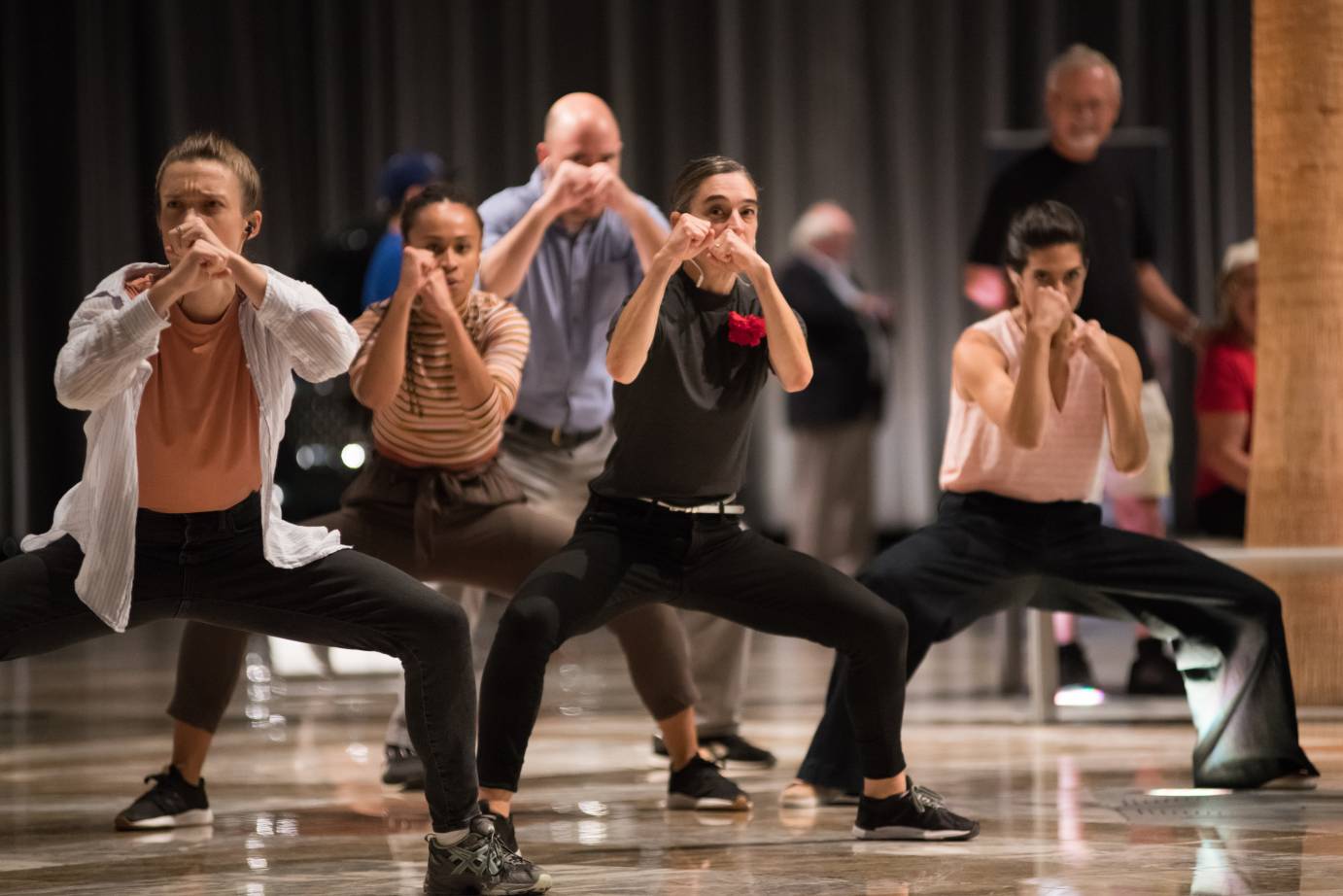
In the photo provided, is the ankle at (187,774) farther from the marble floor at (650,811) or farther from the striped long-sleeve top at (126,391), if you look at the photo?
the striped long-sleeve top at (126,391)

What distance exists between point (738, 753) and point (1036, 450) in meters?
1.04

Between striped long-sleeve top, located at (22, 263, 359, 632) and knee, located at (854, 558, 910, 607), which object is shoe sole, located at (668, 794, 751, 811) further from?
striped long-sleeve top, located at (22, 263, 359, 632)

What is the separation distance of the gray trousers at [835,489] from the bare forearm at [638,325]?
539cm

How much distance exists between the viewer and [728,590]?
3377 mm

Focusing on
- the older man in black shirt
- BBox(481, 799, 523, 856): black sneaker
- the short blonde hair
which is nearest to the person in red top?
the older man in black shirt

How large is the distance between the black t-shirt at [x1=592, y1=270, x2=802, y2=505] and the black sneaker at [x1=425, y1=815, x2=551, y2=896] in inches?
27.8

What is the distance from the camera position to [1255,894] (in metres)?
2.89

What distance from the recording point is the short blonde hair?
307cm

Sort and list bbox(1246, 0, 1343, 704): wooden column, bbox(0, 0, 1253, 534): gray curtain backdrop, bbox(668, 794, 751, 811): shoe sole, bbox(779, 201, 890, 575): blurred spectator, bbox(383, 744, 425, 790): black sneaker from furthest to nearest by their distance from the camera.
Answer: bbox(0, 0, 1253, 534): gray curtain backdrop, bbox(779, 201, 890, 575): blurred spectator, bbox(1246, 0, 1343, 704): wooden column, bbox(383, 744, 425, 790): black sneaker, bbox(668, 794, 751, 811): shoe sole

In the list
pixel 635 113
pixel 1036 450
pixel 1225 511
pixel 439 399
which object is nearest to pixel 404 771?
pixel 439 399

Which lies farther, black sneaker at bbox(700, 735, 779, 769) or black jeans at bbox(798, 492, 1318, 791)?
black sneaker at bbox(700, 735, 779, 769)

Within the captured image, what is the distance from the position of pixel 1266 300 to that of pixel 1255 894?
2348 mm

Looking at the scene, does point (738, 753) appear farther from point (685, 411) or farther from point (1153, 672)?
point (1153, 672)

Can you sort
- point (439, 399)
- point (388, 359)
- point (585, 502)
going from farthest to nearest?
point (585, 502), point (439, 399), point (388, 359)
